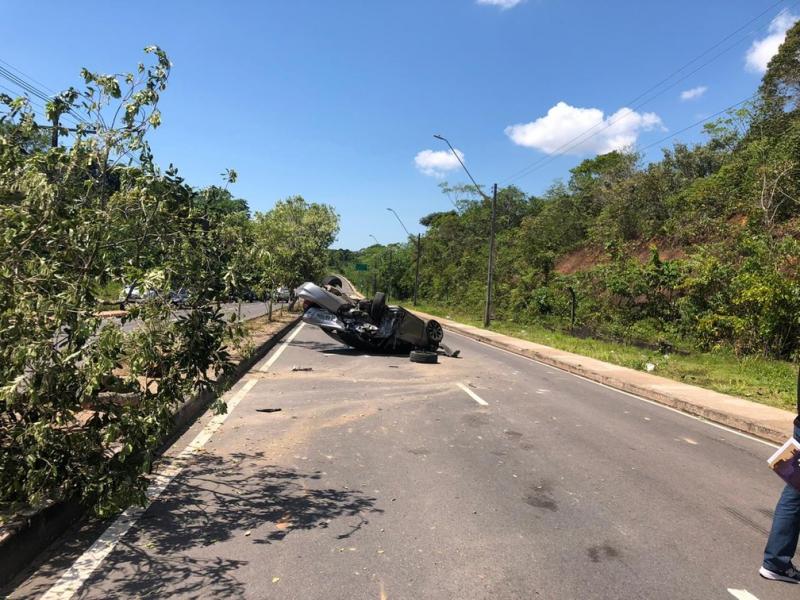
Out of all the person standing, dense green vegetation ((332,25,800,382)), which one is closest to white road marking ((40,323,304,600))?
the person standing

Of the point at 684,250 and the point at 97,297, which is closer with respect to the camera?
the point at 97,297

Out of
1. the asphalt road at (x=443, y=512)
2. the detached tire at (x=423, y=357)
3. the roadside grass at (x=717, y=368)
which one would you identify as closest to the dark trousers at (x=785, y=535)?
the asphalt road at (x=443, y=512)

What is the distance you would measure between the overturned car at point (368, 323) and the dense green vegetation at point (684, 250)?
9494 millimetres

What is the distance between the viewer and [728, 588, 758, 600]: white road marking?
3.67 metres

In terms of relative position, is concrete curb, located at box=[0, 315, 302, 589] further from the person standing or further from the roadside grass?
the roadside grass

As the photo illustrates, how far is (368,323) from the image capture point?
15805 mm

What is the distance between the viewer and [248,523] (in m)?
4.48

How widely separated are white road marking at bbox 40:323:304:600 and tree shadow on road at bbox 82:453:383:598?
0.07 meters

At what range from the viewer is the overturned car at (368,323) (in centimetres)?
1525

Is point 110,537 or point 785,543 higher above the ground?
point 785,543

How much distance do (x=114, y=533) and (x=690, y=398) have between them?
410 inches

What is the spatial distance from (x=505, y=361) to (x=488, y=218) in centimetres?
4545

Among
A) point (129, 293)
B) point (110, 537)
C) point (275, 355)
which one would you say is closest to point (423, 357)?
point (275, 355)

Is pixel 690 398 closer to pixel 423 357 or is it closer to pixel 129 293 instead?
pixel 423 357
